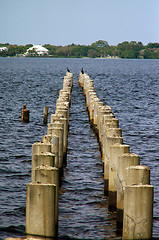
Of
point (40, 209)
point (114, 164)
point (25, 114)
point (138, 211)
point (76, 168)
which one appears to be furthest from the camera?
point (25, 114)

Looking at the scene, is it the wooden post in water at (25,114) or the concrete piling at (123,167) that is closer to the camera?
the concrete piling at (123,167)

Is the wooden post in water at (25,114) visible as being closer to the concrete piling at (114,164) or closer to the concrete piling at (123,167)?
the concrete piling at (114,164)

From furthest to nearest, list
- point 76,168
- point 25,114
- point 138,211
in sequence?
point 25,114 → point 76,168 → point 138,211

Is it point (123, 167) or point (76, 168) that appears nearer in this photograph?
point (123, 167)

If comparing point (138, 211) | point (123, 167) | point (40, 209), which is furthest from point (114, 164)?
point (40, 209)

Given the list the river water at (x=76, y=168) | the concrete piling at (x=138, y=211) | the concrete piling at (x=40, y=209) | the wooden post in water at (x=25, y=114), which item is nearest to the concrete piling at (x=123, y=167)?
the river water at (x=76, y=168)

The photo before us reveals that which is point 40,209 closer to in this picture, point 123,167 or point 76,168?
point 123,167

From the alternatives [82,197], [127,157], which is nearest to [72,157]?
[82,197]

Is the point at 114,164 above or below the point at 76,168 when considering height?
above

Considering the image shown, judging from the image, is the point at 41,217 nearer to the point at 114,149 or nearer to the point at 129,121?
the point at 114,149

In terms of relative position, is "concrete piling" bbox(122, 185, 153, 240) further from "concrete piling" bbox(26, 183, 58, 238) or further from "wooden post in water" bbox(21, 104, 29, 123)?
"wooden post in water" bbox(21, 104, 29, 123)

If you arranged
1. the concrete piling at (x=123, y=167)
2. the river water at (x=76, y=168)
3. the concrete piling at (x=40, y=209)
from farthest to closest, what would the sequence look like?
the river water at (x=76, y=168) → the concrete piling at (x=123, y=167) → the concrete piling at (x=40, y=209)

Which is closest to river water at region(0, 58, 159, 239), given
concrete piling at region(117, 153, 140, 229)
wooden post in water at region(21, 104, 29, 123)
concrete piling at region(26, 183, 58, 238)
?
wooden post in water at region(21, 104, 29, 123)

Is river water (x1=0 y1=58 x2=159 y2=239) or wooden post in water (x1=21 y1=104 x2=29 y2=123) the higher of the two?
wooden post in water (x1=21 y1=104 x2=29 y2=123)
